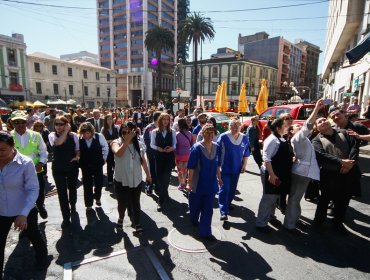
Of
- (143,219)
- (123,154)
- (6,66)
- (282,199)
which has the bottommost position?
(143,219)

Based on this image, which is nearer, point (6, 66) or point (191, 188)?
point (191, 188)

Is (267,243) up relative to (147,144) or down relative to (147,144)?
down

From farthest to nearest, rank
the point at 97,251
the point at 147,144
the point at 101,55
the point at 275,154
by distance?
1. the point at 101,55
2. the point at 147,144
3. the point at 275,154
4. the point at 97,251

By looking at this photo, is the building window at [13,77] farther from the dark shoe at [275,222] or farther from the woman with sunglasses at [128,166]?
the dark shoe at [275,222]

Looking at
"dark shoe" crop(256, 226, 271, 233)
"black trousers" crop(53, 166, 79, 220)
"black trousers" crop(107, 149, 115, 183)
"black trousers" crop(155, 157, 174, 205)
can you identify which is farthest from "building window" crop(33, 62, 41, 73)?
"dark shoe" crop(256, 226, 271, 233)

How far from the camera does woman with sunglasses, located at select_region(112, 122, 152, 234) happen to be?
366 centimetres

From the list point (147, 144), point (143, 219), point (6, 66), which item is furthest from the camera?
point (6, 66)

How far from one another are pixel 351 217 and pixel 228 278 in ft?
10.1

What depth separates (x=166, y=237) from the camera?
3818 mm

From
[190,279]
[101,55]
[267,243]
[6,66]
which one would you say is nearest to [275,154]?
[267,243]

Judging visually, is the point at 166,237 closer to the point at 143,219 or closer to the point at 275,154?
the point at 143,219

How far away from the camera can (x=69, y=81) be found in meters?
47.3

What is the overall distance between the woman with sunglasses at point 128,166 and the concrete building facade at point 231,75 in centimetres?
4577

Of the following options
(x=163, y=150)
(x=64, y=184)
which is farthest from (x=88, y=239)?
(x=163, y=150)
